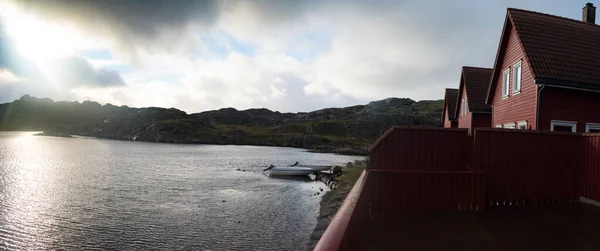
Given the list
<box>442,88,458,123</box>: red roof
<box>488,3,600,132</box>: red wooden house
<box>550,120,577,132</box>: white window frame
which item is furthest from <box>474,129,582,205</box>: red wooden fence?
<box>442,88,458,123</box>: red roof

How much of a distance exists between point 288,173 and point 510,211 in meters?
29.2

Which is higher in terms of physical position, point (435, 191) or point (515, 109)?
point (515, 109)

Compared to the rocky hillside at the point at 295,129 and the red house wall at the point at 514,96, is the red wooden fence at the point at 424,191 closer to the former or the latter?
the red house wall at the point at 514,96

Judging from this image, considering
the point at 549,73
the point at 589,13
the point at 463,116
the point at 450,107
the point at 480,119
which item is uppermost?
the point at 589,13

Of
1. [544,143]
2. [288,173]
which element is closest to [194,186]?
[288,173]

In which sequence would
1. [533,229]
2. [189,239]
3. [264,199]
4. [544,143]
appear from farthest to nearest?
[264,199]
[189,239]
[544,143]
[533,229]

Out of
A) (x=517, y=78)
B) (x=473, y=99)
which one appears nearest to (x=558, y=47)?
(x=517, y=78)

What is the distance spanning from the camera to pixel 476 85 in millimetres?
30781

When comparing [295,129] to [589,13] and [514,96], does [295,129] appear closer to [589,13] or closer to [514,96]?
[589,13]

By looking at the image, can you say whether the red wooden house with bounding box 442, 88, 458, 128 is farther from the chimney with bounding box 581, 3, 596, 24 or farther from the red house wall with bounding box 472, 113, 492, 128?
the chimney with bounding box 581, 3, 596, 24

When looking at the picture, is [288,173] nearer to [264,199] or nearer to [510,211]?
[264,199]

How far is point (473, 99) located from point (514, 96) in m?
10.9

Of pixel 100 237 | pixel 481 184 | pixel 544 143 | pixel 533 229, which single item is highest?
pixel 544 143

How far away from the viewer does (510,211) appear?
1145 cm
